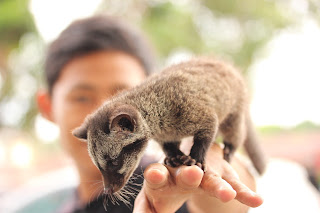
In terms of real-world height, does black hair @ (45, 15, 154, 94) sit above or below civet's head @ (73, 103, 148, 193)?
above

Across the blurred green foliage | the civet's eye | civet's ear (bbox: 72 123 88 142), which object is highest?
the blurred green foliage

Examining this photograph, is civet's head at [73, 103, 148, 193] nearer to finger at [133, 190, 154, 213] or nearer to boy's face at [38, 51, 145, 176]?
finger at [133, 190, 154, 213]

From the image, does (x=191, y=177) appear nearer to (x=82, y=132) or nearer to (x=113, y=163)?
(x=113, y=163)

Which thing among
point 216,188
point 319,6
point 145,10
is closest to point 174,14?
point 145,10

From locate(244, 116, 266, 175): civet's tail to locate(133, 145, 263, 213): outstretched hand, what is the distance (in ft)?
1.09

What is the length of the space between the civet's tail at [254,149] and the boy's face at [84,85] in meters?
0.67

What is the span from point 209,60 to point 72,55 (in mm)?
804

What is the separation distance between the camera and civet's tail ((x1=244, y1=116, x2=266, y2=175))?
1473mm

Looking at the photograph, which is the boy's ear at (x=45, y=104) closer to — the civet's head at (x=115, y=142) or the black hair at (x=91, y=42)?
the black hair at (x=91, y=42)

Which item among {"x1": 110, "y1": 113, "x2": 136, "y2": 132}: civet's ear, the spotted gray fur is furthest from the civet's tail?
{"x1": 110, "y1": 113, "x2": 136, "y2": 132}: civet's ear

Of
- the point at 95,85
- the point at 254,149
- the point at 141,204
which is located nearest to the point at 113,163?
the point at 141,204

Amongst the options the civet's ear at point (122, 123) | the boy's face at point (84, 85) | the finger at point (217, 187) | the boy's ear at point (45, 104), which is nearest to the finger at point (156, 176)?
the finger at point (217, 187)

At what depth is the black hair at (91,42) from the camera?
5.70 feet

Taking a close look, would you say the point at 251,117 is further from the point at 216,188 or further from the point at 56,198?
the point at 56,198
